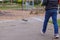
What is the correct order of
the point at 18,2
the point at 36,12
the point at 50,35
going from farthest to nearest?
1. the point at 18,2
2. the point at 36,12
3. the point at 50,35

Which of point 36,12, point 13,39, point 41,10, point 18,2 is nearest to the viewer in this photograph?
point 13,39

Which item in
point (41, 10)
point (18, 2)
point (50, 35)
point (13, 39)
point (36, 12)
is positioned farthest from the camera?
point (18, 2)

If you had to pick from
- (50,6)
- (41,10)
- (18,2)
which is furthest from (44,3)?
(18,2)

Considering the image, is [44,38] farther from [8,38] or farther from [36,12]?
[36,12]

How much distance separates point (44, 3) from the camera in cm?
900

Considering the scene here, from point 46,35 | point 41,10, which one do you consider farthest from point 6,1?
point 46,35

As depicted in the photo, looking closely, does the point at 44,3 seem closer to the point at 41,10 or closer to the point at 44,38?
the point at 44,38

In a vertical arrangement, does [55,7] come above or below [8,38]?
above

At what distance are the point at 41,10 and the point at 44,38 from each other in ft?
50.9

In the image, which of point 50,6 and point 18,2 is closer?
point 50,6

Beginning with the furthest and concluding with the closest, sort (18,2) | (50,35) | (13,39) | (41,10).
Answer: (18,2), (41,10), (50,35), (13,39)

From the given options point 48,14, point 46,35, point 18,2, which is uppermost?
point 48,14

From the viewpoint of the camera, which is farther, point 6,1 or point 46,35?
point 6,1

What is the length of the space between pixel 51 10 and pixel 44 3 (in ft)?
1.09
